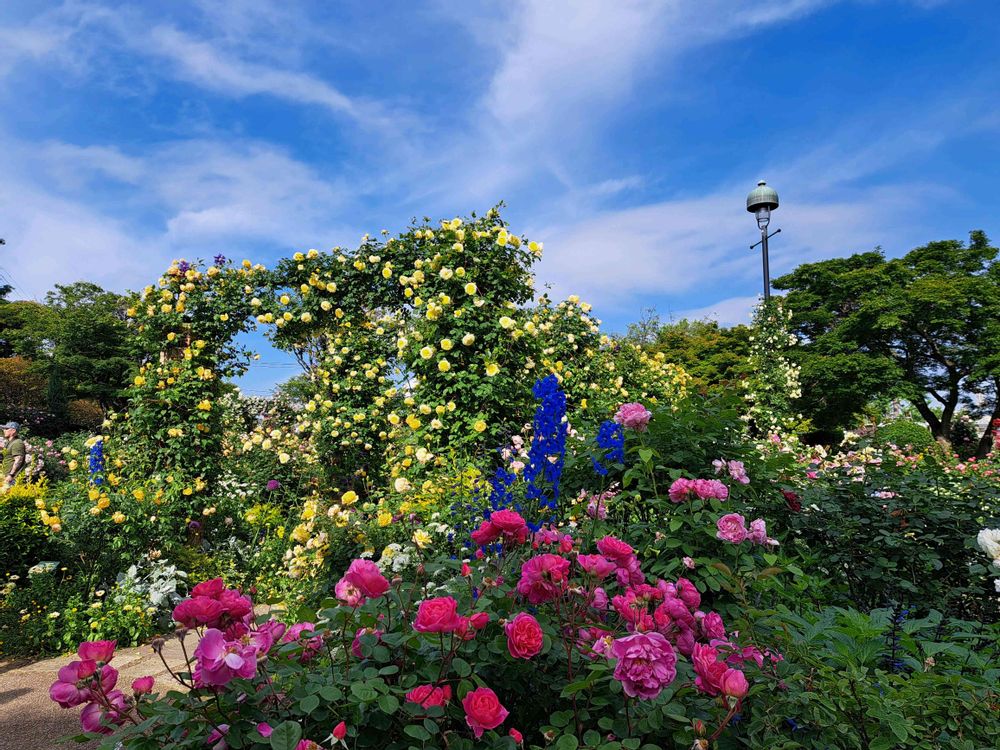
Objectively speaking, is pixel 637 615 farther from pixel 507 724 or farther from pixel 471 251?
pixel 471 251

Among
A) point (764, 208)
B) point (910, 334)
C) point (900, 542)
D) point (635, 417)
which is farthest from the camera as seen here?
point (910, 334)

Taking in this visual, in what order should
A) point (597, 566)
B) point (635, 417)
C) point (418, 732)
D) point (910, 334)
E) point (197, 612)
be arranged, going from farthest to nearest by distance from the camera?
1. point (910, 334)
2. point (635, 417)
3. point (597, 566)
4. point (197, 612)
5. point (418, 732)

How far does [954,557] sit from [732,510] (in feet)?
3.99

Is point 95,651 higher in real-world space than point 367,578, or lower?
lower

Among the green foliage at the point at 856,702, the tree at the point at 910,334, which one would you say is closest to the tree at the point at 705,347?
the tree at the point at 910,334

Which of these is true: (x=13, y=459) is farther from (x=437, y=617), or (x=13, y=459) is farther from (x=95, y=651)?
(x=437, y=617)

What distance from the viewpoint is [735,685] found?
3.32 ft

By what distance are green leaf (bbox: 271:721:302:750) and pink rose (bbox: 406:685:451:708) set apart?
19 cm

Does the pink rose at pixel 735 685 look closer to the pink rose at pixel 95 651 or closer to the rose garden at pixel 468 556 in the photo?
the rose garden at pixel 468 556

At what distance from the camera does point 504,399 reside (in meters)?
5.00

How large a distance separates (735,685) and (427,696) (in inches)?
20.9

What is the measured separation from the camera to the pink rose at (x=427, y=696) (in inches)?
41.0

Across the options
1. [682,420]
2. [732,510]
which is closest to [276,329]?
[682,420]

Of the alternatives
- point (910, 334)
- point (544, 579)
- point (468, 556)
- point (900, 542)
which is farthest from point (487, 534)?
point (910, 334)
